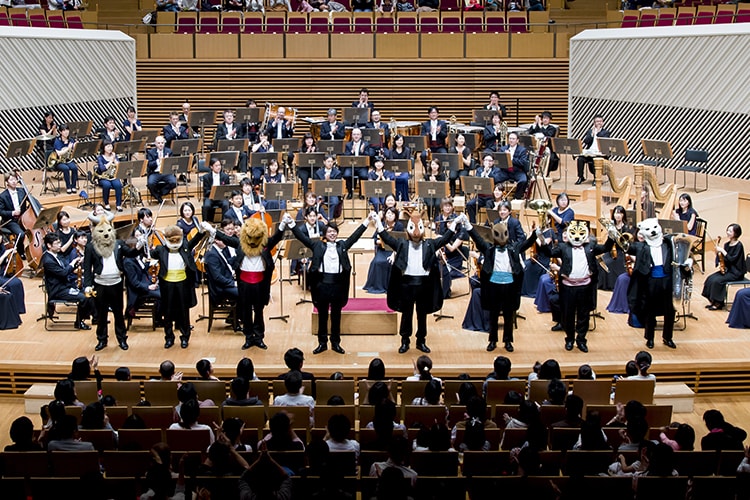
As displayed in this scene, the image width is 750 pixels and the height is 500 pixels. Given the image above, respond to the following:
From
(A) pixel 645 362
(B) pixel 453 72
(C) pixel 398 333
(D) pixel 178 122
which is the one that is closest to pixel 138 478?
(A) pixel 645 362

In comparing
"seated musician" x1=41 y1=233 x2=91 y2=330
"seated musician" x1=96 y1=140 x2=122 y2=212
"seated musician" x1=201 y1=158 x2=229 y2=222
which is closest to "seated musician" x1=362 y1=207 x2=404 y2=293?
"seated musician" x1=201 y1=158 x2=229 y2=222

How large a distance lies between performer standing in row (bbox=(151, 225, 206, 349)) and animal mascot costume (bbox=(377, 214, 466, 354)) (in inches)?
81.2

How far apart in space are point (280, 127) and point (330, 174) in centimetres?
233

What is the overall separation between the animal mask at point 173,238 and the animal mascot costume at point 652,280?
4.73m

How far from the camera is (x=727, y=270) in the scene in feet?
42.1

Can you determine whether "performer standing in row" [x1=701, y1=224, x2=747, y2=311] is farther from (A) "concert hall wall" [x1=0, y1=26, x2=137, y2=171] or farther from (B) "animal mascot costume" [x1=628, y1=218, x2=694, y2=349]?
(A) "concert hall wall" [x1=0, y1=26, x2=137, y2=171]

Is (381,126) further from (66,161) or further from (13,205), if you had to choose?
(13,205)

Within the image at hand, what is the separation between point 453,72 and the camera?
2306cm

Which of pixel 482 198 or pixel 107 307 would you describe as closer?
pixel 107 307

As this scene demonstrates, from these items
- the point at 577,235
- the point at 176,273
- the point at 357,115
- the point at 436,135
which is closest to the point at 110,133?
the point at 357,115

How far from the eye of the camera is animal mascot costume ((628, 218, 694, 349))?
11039 mm

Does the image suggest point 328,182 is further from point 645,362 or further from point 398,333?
point 645,362

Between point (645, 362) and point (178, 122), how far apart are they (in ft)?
38.0

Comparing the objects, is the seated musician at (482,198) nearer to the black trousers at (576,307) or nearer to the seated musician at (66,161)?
the black trousers at (576,307)
